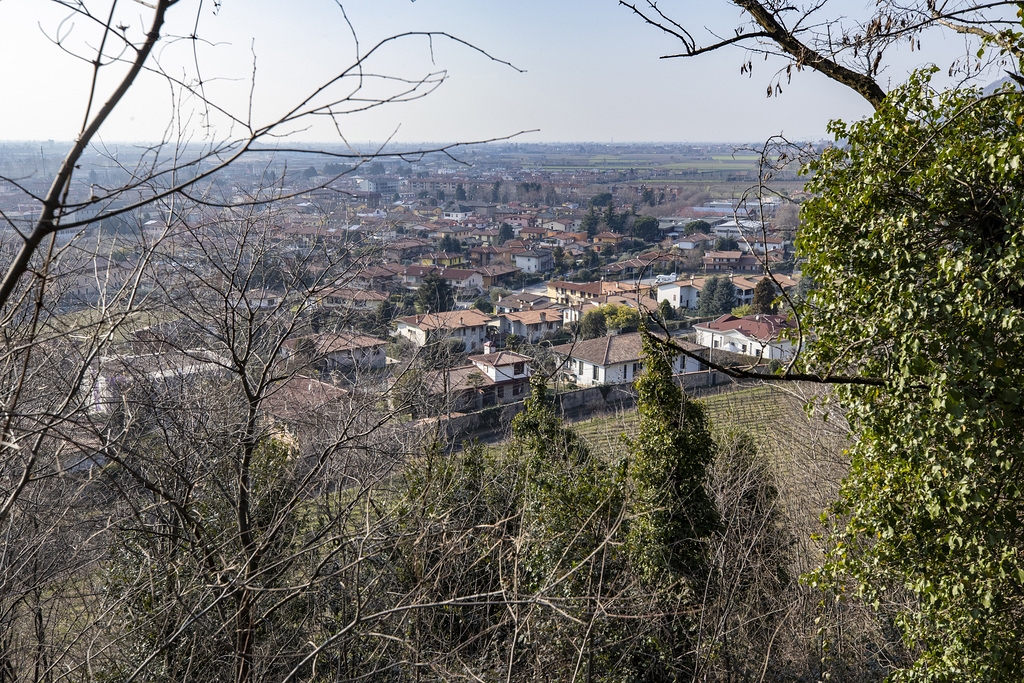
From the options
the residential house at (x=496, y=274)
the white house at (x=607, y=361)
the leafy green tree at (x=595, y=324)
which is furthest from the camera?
the residential house at (x=496, y=274)

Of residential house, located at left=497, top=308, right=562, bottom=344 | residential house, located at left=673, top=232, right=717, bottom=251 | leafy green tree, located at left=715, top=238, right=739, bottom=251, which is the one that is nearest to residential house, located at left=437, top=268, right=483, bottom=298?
residential house, located at left=497, top=308, right=562, bottom=344

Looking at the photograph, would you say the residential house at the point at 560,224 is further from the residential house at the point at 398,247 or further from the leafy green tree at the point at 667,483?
the leafy green tree at the point at 667,483

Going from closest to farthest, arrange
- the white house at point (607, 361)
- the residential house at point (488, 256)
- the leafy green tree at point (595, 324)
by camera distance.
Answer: the white house at point (607, 361)
the leafy green tree at point (595, 324)
the residential house at point (488, 256)

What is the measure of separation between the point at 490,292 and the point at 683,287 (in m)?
10.0

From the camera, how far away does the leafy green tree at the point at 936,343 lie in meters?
3.28

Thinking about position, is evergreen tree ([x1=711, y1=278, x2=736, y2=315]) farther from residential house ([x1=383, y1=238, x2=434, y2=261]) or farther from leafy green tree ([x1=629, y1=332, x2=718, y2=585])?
leafy green tree ([x1=629, y1=332, x2=718, y2=585])

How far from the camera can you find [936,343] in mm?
3385

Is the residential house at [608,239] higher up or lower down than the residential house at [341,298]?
lower down

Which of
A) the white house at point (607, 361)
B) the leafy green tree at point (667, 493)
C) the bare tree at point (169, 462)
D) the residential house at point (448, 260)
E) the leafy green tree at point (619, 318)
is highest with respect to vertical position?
the bare tree at point (169, 462)

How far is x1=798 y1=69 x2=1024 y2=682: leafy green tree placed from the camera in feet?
10.8

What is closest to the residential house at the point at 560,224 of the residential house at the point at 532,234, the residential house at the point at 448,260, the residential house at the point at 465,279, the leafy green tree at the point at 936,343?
the residential house at the point at 532,234

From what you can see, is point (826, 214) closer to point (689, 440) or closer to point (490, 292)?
point (689, 440)

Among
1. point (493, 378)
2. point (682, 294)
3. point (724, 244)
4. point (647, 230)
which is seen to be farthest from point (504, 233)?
point (493, 378)

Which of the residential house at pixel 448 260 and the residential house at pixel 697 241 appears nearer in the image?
the residential house at pixel 448 260
